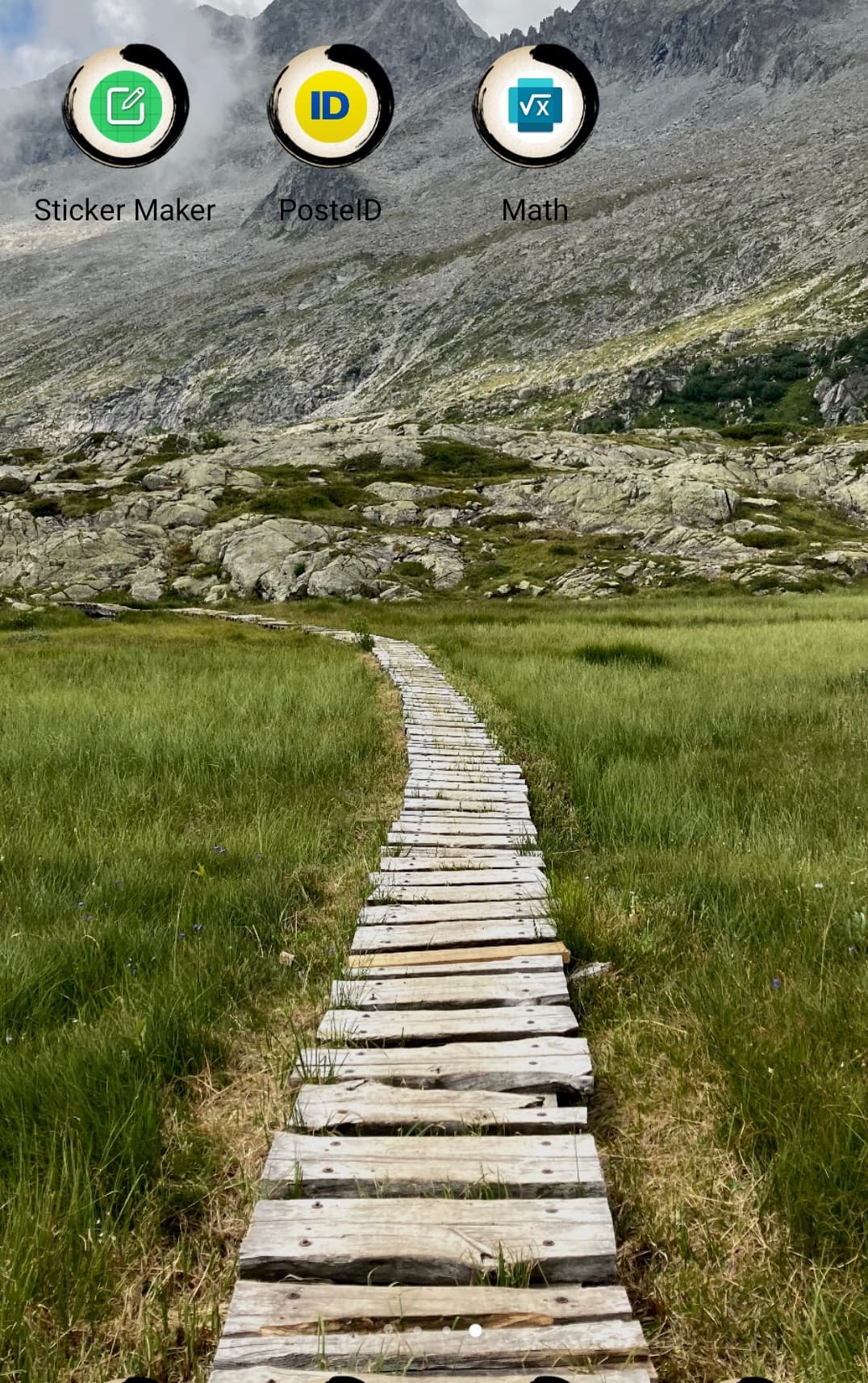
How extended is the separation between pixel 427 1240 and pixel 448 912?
2.55m

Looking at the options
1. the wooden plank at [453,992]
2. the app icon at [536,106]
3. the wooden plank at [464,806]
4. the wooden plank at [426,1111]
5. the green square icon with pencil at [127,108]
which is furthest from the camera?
the app icon at [536,106]

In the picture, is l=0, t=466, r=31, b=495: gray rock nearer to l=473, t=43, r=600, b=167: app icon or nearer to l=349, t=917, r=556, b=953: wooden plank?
l=473, t=43, r=600, b=167: app icon

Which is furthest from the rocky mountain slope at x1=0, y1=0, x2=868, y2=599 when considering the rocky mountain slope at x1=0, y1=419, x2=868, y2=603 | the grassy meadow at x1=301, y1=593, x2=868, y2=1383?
the grassy meadow at x1=301, y1=593, x2=868, y2=1383

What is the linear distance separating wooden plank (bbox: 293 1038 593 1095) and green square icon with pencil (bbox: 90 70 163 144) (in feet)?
39.0

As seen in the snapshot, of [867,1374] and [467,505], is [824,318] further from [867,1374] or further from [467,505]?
[867,1374]

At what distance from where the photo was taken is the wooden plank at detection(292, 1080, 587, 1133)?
9.03 feet

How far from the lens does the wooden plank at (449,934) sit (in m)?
4.27

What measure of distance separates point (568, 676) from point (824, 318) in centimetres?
16371

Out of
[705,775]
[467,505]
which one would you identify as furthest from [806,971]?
[467,505]

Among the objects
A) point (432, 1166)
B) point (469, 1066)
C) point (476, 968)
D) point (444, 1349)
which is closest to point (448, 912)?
point (476, 968)

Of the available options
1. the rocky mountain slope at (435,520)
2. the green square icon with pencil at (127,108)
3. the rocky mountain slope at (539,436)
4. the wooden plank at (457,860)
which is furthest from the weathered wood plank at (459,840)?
the rocky mountain slope at (539,436)

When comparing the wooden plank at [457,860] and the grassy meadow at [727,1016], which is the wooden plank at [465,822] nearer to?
the grassy meadow at [727,1016]

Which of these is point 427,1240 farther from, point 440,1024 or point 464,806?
point 464,806

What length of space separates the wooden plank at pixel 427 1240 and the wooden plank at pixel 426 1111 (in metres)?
0.40
